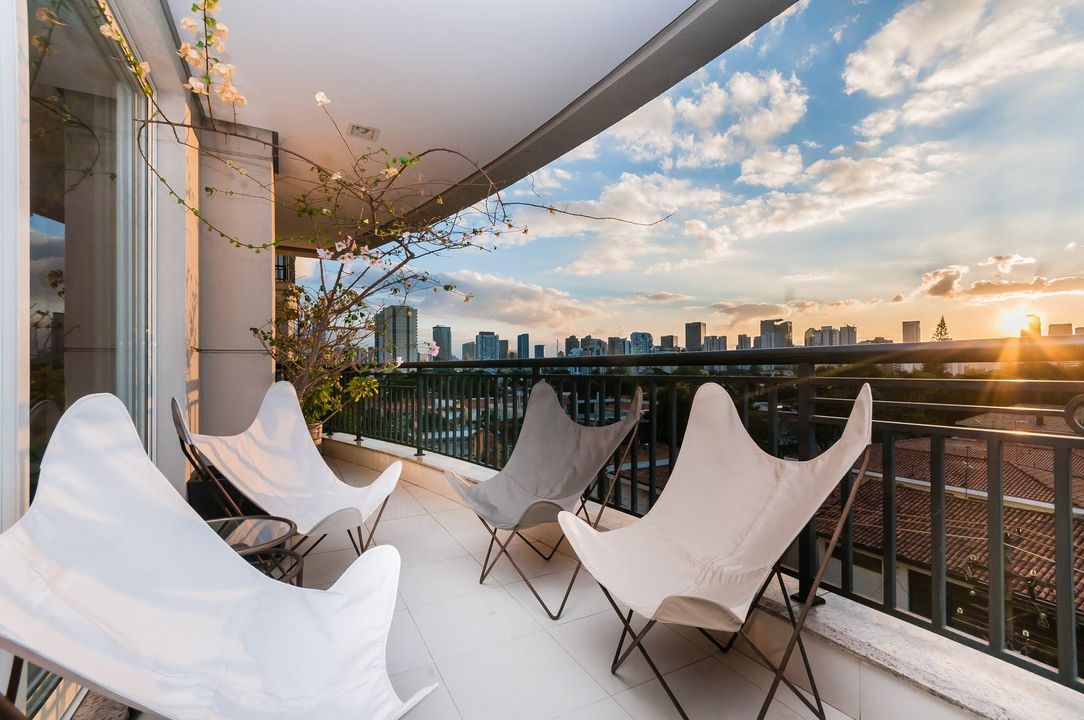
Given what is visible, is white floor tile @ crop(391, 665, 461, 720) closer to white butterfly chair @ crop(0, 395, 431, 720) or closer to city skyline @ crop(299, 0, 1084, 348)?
white butterfly chair @ crop(0, 395, 431, 720)

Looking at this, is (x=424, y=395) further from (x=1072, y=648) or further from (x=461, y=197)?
(x=1072, y=648)

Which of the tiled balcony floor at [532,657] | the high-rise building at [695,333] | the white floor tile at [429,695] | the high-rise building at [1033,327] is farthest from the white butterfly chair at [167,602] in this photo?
the high-rise building at [695,333]

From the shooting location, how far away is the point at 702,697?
1618 millimetres

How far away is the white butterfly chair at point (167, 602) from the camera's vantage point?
917mm

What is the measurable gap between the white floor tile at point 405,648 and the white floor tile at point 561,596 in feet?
1.70

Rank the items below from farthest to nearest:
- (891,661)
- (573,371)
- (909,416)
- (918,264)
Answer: (918,264) → (573,371) → (909,416) → (891,661)

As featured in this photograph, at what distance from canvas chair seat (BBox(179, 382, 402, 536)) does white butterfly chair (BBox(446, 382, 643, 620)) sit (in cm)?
54

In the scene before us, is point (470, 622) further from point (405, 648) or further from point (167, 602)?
point (167, 602)

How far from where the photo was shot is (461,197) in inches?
207

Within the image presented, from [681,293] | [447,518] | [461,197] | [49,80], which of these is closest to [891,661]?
[447,518]

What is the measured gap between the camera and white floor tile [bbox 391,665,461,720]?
1.54m

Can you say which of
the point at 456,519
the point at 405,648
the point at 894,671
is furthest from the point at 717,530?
the point at 456,519

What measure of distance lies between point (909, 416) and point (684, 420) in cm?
112

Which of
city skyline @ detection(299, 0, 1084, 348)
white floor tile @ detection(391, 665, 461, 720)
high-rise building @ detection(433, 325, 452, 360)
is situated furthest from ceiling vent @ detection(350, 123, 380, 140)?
white floor tile @ detection(391, 665, 461, 720)
